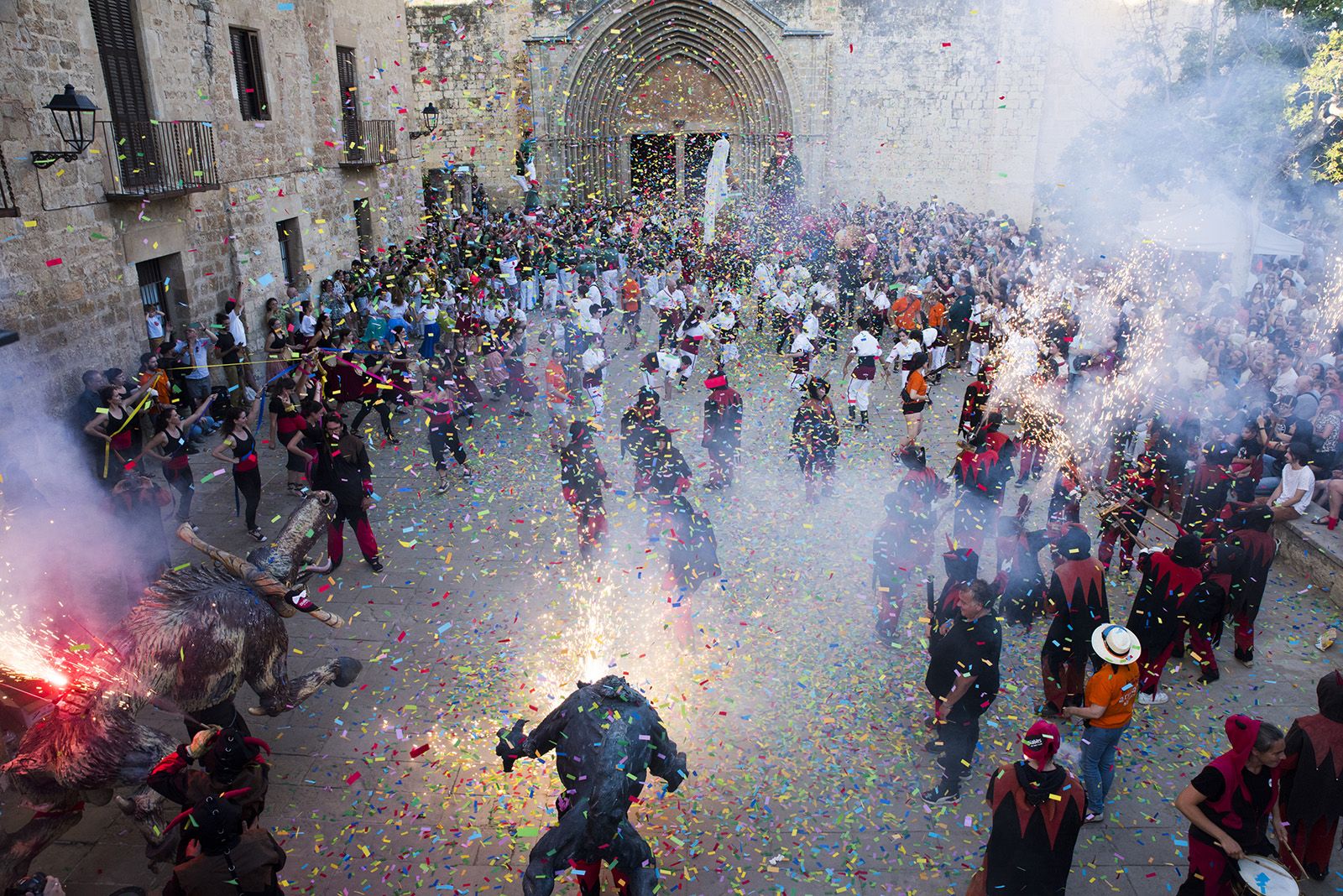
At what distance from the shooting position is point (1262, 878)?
4.05 metres

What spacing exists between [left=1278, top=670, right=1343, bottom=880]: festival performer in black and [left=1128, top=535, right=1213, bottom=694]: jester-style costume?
1.41 meters

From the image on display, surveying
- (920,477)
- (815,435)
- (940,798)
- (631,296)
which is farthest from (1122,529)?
(631,296)

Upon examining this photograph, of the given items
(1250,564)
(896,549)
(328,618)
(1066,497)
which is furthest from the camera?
(1066,497)

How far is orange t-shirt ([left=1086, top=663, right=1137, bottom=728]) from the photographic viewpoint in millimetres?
4871

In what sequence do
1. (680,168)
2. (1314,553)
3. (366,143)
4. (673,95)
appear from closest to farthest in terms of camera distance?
1. (1314,553)
2. (366,143)
3. (673,95)
4. (680,168)

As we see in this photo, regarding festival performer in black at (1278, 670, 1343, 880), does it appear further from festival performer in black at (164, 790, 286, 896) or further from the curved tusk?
the curved tusk

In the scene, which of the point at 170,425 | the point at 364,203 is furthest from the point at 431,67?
the point at 170,425

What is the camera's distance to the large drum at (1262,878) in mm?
3984

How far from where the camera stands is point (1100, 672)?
4891mm

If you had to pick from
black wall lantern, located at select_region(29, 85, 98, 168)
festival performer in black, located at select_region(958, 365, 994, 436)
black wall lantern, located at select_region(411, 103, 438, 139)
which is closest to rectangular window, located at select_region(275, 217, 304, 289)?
black wall lantern, located at select_region(411, 103, 438, 139)

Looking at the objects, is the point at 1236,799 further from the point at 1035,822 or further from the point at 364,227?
the point at 364,227

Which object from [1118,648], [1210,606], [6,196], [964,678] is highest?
[6,196]

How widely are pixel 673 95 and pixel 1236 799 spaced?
2556 cm

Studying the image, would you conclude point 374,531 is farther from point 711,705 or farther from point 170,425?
point 711,705
